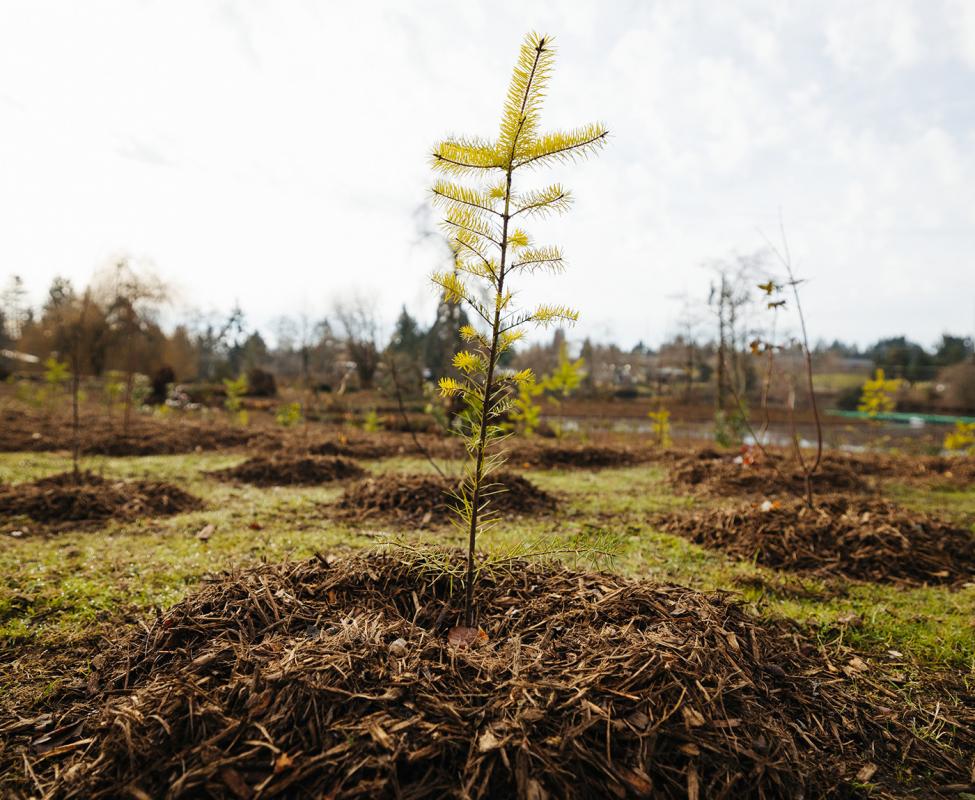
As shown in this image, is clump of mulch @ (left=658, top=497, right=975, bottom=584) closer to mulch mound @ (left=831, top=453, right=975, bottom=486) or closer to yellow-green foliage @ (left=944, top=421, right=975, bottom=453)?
mulch mound @ (left=831, top=453, right=975, bottom=486)

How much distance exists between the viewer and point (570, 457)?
9.06m

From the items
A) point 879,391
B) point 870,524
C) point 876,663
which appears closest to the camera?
point 876,663

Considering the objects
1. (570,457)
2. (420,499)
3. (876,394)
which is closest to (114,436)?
(420,499)

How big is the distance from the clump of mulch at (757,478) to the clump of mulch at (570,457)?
147 cm

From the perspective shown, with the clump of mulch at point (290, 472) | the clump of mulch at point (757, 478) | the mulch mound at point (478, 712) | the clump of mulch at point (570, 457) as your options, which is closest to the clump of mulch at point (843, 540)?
the clump of mulch at point (757, 478)

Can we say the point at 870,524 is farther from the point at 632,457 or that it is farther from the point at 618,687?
the point at 632,457

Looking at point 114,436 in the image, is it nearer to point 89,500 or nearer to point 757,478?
point 89,500

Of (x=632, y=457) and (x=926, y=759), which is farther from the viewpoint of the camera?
(x=632, y=457)

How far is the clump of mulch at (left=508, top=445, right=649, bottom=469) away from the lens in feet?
28.9

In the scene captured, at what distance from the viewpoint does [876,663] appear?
2467mm

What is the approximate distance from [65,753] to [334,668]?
2.81 feet

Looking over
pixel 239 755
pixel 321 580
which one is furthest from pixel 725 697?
pixel 321 580

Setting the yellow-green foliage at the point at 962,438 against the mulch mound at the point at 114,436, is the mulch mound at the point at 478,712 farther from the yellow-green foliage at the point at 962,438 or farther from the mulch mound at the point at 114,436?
the yellow-green foliage at the point at 962,438

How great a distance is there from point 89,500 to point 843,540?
21.5 ft
